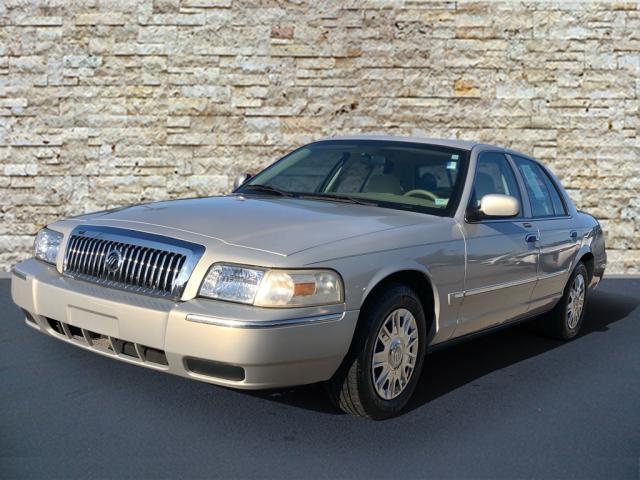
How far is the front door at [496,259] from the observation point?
4.67 meters

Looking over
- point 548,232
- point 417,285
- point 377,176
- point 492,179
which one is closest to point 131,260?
point 417,285

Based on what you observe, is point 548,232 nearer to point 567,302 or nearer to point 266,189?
point 567,302

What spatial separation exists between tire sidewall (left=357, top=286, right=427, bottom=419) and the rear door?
1.60 m

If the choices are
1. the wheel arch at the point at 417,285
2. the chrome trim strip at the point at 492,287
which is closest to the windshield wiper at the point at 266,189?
the wheel arch at the point at 417,285

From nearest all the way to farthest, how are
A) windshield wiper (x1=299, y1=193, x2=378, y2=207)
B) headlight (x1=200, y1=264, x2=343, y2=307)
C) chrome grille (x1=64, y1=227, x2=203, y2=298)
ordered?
headlight (x1=200, y1=264, x2=343, y2=307) < chrome grille (x1=64, y1=227, x2=203, y2=298) < windshield wiper (x1=299, y1=193, x2=378, y2=207)

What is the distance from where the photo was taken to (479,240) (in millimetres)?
4727

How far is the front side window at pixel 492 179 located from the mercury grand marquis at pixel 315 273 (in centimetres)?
2

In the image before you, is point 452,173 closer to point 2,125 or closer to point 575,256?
point 575,256

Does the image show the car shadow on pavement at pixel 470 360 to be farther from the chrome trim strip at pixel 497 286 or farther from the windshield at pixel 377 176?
the windshield at pixel 377 176

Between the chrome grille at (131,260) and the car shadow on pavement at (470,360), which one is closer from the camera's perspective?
the chrome grille at (131,260)

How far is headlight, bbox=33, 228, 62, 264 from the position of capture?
4.39 meters

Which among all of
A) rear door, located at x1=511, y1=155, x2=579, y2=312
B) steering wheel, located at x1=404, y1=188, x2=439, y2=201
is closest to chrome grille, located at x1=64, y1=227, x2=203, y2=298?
steering wheel, located at x1=404, y1=188, x2=439, y2=201

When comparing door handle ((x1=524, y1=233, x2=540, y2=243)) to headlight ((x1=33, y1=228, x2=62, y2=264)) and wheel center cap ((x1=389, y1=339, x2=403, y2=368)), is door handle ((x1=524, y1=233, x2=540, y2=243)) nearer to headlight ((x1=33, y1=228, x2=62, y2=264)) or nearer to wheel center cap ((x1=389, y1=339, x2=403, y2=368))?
wheel center cap ((x1=389, y1=339, x2=403, y2=368))

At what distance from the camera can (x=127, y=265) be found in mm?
3875
